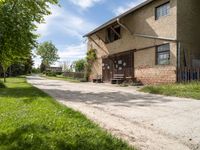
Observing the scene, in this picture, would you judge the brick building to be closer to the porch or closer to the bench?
the porch

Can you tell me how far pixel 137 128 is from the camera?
596 centimetres

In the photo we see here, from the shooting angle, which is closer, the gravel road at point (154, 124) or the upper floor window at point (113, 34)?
the gravel road at point (154, 124)

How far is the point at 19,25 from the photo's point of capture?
1589 cm

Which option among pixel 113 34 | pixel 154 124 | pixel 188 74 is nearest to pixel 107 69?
pixel 113 34

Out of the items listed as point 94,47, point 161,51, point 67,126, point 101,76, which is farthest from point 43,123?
point 94,47

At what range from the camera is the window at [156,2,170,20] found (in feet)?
59.3

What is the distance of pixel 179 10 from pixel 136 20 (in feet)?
15.7

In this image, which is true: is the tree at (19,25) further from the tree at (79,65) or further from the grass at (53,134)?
the tree at (79,65)

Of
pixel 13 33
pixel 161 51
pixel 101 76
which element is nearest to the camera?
pixel 13 33

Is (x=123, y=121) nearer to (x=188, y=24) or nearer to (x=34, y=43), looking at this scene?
(x=34, y=43)

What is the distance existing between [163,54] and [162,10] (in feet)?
10.7

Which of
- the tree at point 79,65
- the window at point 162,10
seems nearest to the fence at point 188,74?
the window at point 162,10

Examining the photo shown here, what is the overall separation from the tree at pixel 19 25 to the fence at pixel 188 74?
363 inches

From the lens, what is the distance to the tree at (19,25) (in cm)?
1532
